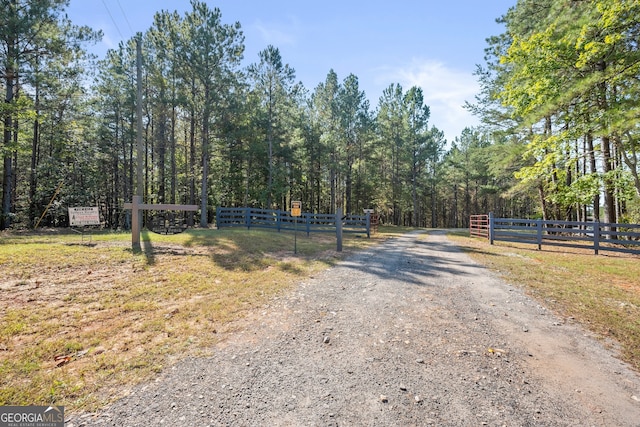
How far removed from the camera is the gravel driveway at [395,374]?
6.45 feet

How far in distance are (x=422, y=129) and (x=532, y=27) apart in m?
22.2

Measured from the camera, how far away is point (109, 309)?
157 inches

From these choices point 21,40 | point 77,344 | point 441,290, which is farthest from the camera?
point 21,40

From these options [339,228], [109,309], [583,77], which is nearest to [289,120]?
[339,228]

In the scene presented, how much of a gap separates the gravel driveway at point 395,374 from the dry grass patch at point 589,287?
38cm

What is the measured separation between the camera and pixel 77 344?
3006mm

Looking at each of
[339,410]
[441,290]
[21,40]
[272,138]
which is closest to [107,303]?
[339,410]

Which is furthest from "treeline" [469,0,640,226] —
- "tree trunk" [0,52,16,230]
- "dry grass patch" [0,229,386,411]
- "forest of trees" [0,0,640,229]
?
"tree trunk" [0,52,16,230]

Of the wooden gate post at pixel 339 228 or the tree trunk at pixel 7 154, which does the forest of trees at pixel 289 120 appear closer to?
the tree trunk at pixel 7 154

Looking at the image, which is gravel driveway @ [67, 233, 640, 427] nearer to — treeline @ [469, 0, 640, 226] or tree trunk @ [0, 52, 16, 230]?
treeline @ [469, 0, 640, 226]

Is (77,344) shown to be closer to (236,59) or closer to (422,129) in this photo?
(236,59)
